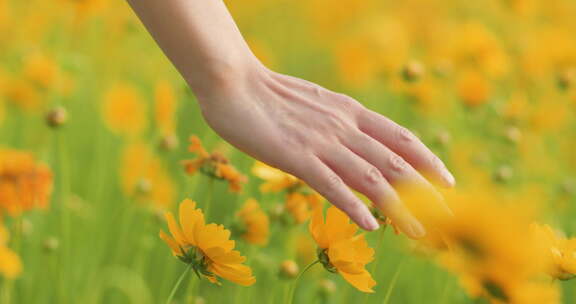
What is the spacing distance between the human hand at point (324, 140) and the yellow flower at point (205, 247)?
0.25 feet

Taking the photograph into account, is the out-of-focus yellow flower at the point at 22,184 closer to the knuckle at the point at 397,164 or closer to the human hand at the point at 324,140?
the human hand at the point at 324,140

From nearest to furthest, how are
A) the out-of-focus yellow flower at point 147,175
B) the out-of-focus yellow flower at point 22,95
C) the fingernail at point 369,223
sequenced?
the fingernail at point 369,223, the out-of-focus yellow flower at point 147,175, the out-of-focus yellow flower at point 22,95

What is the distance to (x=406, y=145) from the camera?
29.6 inches

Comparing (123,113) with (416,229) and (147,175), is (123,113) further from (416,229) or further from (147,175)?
(416,229)

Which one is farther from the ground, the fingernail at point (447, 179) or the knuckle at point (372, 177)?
the knuckle at point (372, 177)

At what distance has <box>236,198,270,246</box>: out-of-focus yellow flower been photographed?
95 centimetres

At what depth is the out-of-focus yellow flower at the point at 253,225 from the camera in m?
0.95

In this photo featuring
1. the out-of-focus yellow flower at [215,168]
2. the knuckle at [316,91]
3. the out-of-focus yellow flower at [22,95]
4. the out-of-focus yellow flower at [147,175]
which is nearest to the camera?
the knuckle at [316,91]

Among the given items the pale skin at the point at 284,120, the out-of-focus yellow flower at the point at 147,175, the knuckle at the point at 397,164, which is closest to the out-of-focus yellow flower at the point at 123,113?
the out-of-focus yellow flower at the point at 147,175

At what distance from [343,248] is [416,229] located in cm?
6

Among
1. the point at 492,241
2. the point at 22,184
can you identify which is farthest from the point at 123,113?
the point at 492,241

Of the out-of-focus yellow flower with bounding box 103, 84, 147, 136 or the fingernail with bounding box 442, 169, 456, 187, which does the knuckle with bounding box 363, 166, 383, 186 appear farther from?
the out-of-focus yellow flower with bounding box 103, 84, 147, 136

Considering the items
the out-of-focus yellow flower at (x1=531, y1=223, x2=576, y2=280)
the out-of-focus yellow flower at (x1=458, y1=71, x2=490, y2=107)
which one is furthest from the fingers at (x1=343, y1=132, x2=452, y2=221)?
the out-of-focus yellow flower at (x1=458, y1=71, x2=490, y2=107)

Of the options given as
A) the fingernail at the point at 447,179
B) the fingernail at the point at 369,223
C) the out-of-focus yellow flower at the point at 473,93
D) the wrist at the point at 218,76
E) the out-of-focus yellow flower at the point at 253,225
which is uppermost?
the wrist at the point at 218,76
